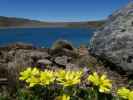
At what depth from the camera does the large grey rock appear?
946cm

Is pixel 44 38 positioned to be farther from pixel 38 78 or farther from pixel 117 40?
pixel 38 78

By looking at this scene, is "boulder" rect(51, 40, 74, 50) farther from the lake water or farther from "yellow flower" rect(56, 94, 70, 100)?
"yellow flower" rect(56, 94, 70, 100)

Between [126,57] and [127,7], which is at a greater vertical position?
[127,7]

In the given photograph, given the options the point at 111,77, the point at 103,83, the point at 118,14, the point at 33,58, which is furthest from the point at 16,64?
the point at 103,83

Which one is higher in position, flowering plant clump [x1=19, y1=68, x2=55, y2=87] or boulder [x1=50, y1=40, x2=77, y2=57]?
flowering plant clump [x1=19, y1=68, x2=55, y2=87]

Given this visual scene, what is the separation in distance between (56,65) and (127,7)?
2072 mm

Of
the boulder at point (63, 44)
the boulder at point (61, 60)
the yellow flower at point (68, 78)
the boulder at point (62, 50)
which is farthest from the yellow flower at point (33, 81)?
the boulder at point (63, 44)

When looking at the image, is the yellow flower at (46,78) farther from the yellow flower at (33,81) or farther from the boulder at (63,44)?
the boulder at (63,44)

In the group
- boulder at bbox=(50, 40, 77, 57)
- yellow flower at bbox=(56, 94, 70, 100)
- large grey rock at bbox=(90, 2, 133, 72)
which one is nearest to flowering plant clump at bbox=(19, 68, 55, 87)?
yellow flower at bbox=(56, 94, 70, 100)

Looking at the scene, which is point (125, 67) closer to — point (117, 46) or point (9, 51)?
point (117, 46)

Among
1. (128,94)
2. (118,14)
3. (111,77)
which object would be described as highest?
(118,14)

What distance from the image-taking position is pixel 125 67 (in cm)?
958

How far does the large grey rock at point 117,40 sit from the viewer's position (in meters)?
9.46

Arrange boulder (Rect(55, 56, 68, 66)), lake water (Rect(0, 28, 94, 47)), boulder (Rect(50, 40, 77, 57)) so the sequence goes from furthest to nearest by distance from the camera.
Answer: lake water (Rect(0, 28, 94, 47)), boulder (Rect(50, 40, 77, 57)), boulder (Rect(55, 56, 68, 66))
